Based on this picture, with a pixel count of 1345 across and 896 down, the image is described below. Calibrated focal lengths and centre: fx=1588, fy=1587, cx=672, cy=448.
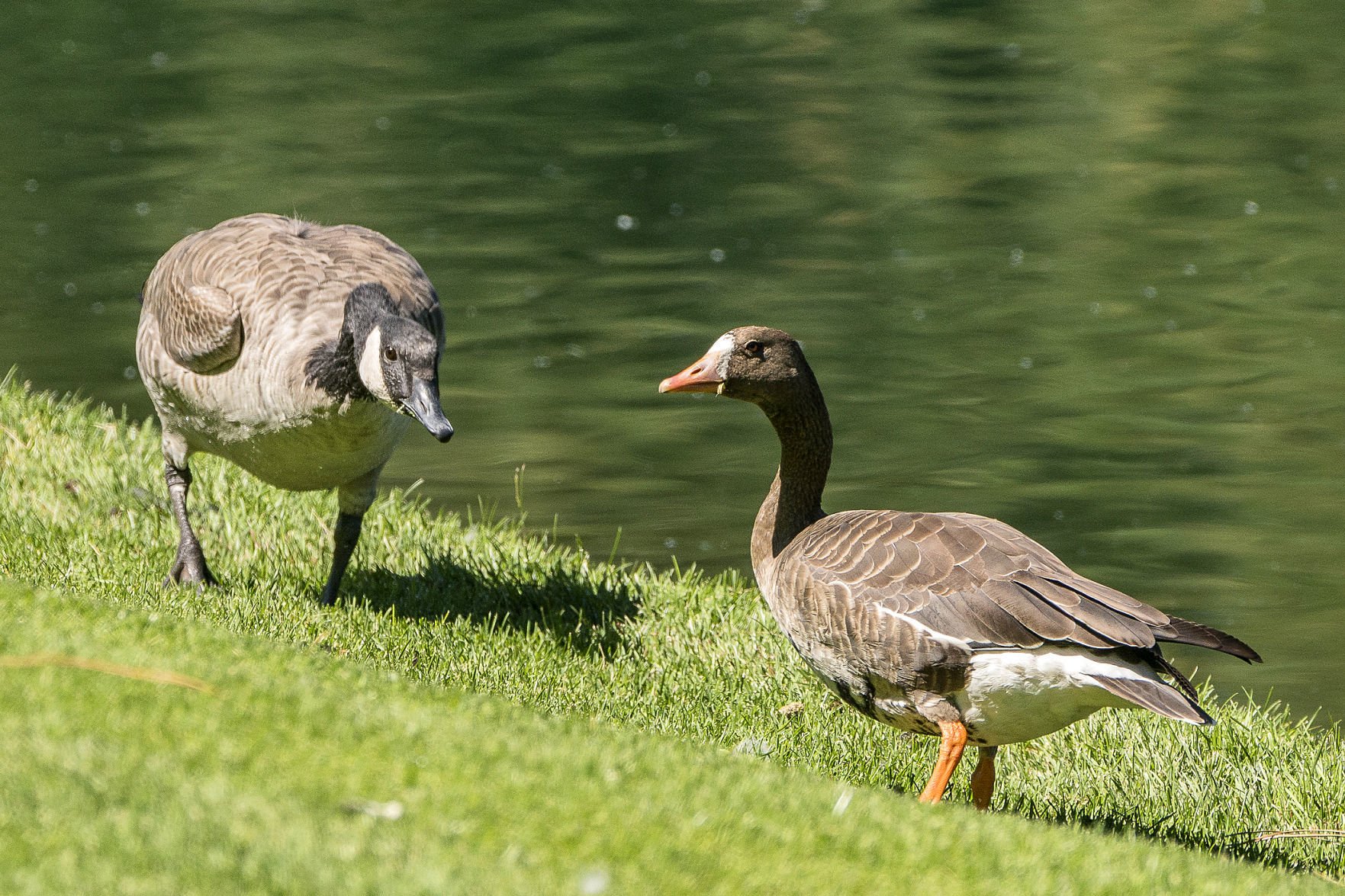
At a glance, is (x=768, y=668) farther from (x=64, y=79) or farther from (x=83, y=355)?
(x=64, y=79)

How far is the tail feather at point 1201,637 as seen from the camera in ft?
17.9

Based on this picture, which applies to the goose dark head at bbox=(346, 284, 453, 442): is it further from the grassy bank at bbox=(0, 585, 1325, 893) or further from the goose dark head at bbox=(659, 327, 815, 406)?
the grassy bank at bbox=(0, 585, 1325, 893)

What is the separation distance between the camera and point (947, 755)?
5801 millimetres

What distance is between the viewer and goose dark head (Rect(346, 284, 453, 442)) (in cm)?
697

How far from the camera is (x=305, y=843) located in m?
3.72

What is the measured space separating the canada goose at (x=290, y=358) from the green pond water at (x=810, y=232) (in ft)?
12.0

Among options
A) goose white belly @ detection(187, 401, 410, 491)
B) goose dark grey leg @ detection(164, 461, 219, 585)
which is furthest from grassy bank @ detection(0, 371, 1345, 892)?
goose white belly @ detection(187, 401, 410, 491)

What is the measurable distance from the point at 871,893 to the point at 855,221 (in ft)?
52.3

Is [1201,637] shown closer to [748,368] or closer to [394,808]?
[748,368]

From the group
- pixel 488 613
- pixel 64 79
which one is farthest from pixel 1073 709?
pixel 64 79

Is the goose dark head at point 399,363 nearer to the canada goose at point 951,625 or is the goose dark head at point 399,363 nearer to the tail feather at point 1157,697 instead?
the canada goose at point 951,625

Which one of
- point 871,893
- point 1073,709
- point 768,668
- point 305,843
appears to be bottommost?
point 768,668

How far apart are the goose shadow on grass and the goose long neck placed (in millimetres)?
1374

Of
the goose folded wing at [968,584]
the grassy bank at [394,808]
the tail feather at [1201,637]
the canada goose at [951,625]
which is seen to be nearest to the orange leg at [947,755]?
the canada goose at [951,625]
